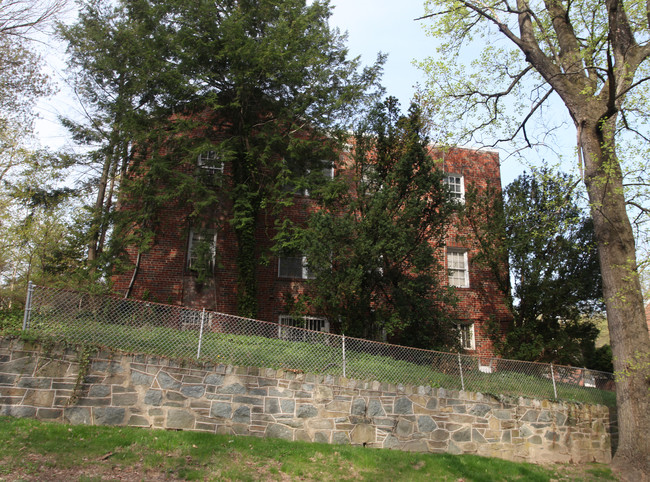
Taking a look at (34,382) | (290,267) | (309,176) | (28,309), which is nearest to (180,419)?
(34,382)

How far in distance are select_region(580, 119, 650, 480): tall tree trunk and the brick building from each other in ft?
14.2

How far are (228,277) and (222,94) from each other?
238 inches

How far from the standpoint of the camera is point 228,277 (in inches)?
611

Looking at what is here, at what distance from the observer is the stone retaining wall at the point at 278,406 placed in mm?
7664

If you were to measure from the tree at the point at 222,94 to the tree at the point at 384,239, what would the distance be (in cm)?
134

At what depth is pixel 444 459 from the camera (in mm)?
8930

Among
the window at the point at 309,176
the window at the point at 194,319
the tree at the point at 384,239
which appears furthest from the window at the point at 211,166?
the window at the point at 194,319

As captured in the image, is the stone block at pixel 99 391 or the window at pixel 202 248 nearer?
the stone block at pixel 99 391

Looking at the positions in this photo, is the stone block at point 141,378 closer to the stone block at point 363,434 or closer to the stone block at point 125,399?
the stone block at point 125,399

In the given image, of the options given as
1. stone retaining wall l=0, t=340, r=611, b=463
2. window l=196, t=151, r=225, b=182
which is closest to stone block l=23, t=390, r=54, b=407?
stone retaining wall l=0, t=340, r=611, b=463

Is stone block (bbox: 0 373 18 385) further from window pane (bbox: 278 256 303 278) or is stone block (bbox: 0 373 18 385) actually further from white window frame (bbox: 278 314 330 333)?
window pane (bbox: 278 256 303 278)

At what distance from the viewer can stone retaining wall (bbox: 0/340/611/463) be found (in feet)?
25.1

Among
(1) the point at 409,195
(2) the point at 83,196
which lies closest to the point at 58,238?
(2) the point at 83,196

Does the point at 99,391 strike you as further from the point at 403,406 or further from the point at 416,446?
the point at 416,446
